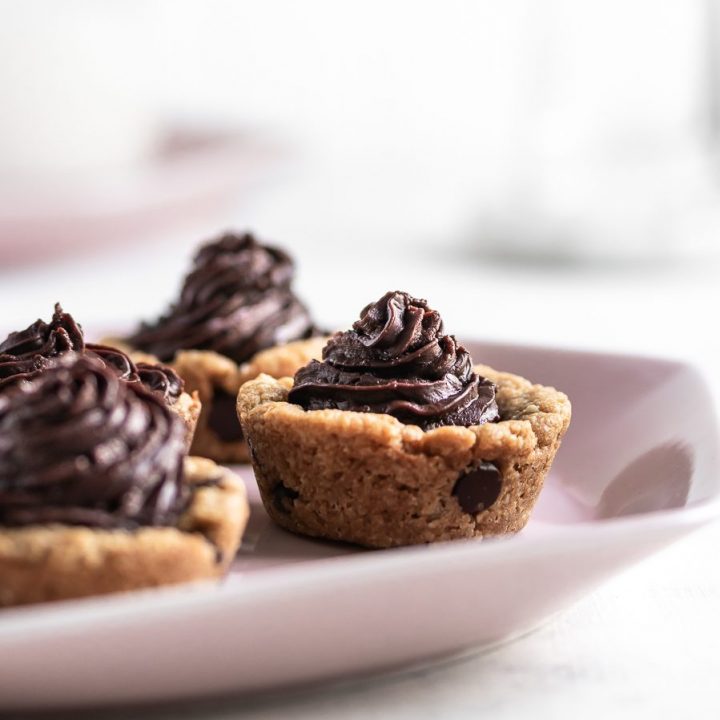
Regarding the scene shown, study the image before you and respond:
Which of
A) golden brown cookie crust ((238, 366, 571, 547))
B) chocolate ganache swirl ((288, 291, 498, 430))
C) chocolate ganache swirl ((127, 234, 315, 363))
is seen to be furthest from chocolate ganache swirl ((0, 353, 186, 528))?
chocolate ganache swirl ((127, 234, 315, 363))

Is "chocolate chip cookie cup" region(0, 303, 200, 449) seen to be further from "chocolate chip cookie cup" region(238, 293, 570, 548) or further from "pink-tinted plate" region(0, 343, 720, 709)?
"pink-tinted plate" region(0, 343, 720, 709)

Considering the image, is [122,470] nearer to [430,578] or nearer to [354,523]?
[430,578]

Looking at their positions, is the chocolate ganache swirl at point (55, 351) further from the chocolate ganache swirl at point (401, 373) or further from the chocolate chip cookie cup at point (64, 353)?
the chocolate ganache swirl at point (401, 373)

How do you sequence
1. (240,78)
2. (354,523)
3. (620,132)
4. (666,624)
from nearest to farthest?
(666,624) → (354,523) → (620,132) → (240,78)

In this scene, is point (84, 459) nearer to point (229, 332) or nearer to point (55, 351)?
point (55, 351)

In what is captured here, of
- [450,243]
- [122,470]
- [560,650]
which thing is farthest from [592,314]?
[122,470]

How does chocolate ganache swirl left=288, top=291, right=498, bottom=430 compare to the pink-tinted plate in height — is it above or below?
above

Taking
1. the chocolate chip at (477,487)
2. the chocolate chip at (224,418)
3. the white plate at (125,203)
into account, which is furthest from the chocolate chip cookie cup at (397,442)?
the white plate at (125,203)
